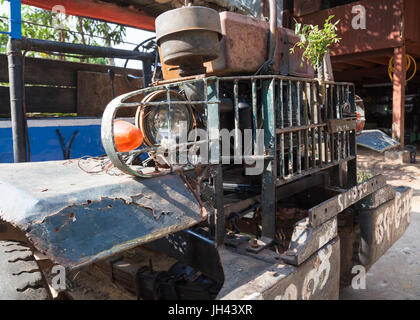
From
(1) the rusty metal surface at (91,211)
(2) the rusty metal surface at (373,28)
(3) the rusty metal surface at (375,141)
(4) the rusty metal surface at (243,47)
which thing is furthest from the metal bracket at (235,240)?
(2) the rusty metal surface at (373,28)

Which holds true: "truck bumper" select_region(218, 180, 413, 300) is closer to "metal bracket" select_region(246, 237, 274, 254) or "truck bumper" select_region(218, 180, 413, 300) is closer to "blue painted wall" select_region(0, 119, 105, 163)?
"metal bracket" select_region(246, 237, 274, 254)

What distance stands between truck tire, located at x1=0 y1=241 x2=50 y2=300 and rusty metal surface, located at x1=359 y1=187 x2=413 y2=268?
2.30m

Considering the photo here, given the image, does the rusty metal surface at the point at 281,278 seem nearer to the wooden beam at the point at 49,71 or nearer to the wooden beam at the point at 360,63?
the wooden beam at the point at 49,71

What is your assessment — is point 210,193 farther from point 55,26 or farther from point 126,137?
point 55,26

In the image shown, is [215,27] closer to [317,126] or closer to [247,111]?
[247,111]

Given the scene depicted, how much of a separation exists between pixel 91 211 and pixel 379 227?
237 centimetres

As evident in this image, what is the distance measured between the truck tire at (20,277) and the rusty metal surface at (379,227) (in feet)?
7.55

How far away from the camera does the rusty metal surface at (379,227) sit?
9.30 ft

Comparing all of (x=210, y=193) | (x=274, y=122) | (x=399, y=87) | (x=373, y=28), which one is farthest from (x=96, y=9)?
(x=399, y=87)

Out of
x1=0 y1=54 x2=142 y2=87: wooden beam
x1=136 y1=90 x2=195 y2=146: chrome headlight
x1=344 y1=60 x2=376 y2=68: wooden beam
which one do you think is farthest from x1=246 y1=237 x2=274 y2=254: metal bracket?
x1=344 y1=60 x2=376 y2=68: wooden beam

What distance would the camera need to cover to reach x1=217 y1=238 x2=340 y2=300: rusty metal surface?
1713mm

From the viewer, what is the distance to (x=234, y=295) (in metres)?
1.67

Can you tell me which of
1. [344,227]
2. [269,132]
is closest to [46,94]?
[269,132]
